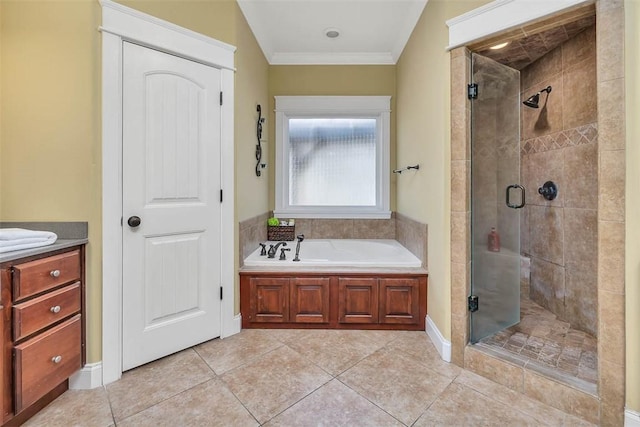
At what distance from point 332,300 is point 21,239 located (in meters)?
1.81

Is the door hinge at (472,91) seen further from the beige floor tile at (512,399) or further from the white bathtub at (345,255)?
the beige floor tile at (512,399)

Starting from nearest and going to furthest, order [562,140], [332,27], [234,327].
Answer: [234,327]
[562,140]
[332,27]

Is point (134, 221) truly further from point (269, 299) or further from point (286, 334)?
point (286, 334)

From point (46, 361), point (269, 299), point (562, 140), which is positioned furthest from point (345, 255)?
point (46, 361)

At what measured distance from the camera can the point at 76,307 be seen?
1503 millimetres

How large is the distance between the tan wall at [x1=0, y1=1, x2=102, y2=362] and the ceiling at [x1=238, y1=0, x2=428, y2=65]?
1.14m

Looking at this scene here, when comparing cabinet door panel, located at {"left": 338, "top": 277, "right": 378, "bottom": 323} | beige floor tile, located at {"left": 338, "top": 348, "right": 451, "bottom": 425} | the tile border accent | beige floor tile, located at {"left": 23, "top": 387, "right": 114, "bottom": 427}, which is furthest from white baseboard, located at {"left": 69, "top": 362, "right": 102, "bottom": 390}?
the tile border accent

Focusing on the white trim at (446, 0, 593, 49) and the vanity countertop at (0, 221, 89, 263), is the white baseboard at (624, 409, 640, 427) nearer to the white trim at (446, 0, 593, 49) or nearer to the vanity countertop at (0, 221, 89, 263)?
the white trim at (446, 0, 593, 49)

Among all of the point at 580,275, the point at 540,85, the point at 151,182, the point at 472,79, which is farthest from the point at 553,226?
the point at 151,182

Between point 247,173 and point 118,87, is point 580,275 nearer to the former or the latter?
point 247,173

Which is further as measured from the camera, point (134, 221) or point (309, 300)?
point (309, 300)

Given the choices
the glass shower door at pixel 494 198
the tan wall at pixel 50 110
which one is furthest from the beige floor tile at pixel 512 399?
the tan wall at pixel 50 110

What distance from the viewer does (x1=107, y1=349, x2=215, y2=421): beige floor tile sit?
1427mm

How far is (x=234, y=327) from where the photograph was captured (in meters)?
2.12
